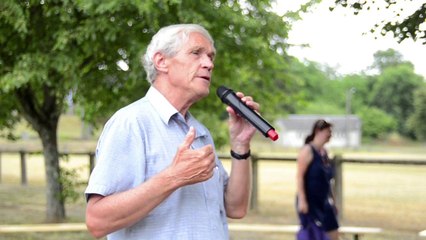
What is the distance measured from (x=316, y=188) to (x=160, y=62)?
143 inches

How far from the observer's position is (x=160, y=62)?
7.45 ft

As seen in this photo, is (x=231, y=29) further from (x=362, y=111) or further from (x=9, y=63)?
(x=362, y=111)

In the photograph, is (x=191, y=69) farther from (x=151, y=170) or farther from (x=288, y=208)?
(x=288, y=208)

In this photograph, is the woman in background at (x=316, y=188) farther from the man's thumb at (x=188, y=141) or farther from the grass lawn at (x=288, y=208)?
the man's thumb at (x=188, y=141)

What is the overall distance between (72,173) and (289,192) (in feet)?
27.7

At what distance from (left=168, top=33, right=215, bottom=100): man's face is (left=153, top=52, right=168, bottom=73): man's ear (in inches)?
0.7

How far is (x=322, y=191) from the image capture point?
224 inches

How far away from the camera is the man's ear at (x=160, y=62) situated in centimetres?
226

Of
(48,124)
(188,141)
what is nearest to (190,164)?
(188,141)

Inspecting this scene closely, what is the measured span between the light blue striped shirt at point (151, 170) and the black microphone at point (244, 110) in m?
0.26

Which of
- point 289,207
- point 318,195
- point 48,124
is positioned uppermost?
point 48,124

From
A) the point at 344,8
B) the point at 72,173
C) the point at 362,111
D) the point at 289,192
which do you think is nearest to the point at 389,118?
the point at 362,111

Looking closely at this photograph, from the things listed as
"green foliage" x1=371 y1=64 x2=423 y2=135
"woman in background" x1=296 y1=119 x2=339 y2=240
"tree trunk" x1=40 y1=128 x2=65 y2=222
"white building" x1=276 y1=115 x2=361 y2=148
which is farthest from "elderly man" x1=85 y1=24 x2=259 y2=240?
"green foliage" x1=371 y1=64 x2=423 y2=135

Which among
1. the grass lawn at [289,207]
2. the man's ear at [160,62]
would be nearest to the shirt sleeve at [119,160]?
the man's ear at [160,62]
